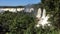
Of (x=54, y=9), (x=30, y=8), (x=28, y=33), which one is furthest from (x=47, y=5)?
(x=30, y=8)

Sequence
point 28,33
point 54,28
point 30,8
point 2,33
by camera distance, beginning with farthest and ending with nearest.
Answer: point 30,8
point 2,33
point 54,28
point 28,33

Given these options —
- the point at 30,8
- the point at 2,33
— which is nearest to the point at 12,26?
the point at 2,33

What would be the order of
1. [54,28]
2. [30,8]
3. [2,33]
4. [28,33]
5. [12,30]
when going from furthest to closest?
1. [30,8]
2. [2,33]
3. [12,30]
4. [54,28]
5. [28,33]

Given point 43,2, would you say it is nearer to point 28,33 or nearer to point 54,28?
point 54,28

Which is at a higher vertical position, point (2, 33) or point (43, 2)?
point (43, 2)

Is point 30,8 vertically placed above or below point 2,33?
above

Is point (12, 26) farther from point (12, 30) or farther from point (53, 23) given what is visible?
point (53, 23)

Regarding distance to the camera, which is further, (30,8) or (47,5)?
(30,8)

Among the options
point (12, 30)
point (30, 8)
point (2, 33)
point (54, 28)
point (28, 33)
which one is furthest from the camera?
point (30, 8)

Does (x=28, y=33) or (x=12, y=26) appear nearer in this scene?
(x=28, y=33)

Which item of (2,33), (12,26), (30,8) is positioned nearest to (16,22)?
(12,26)
